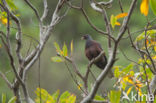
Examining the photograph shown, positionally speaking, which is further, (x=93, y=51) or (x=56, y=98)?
(x=93, y=51)

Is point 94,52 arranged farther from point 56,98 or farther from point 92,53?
point 56,98

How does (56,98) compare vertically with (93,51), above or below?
above

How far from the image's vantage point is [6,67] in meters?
4.84

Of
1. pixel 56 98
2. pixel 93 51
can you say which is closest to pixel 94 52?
pixel 93 51

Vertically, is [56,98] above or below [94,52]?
above

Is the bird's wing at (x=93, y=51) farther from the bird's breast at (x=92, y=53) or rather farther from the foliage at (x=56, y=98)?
the foliage at (x=56, y=98)

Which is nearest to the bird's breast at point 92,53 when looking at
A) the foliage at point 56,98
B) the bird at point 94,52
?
the bird at point 94,52

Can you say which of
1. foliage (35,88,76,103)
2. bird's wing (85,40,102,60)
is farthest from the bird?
foliage (35,88,76,103)

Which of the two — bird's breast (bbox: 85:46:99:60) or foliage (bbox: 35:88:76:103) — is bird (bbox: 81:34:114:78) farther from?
foliage (bbox: 35:88:76:103)

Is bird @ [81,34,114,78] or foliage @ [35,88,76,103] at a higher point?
foliage @ [35,88,76,103]

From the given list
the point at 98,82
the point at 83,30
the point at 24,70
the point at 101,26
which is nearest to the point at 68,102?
the point at 24,70

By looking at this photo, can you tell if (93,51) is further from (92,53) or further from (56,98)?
(56,98)

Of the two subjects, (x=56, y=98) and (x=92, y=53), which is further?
(x=92, y=53)

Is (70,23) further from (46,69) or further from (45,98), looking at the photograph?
(45,98)
